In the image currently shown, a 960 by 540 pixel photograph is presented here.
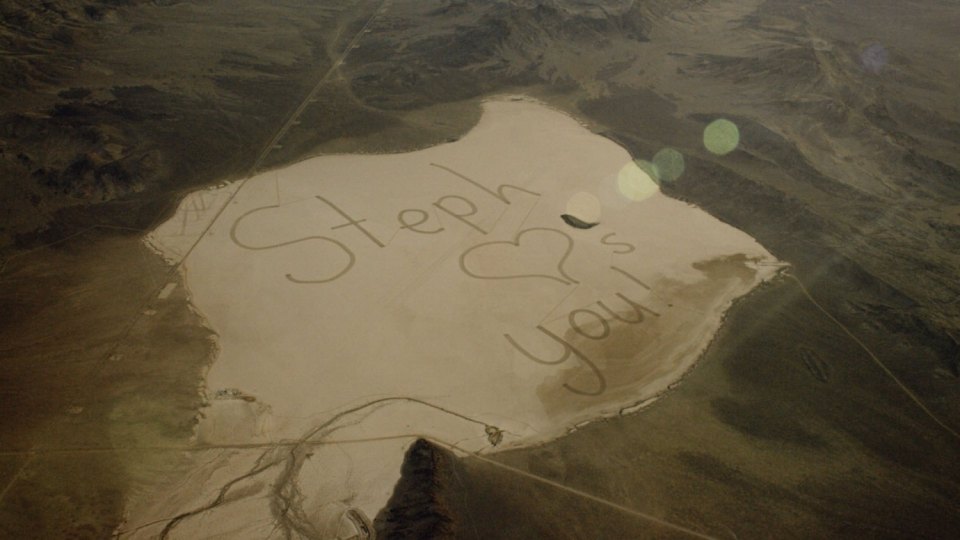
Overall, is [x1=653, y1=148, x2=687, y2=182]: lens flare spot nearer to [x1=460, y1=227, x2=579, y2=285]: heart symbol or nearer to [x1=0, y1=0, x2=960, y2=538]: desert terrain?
[x1=0, y1=0, x2=960, y2=538]: desert terrain

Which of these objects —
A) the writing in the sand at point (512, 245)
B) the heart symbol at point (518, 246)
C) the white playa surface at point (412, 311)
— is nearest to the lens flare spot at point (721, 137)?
the white playa surface at point (412, 311)

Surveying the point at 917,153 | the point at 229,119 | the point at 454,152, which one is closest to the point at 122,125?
the point at 229,119

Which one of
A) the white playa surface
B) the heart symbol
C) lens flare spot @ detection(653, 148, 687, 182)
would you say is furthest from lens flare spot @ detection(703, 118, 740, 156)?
the heart symbol

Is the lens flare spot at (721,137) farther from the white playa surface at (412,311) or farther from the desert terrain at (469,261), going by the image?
the white playa surface at (412,311)

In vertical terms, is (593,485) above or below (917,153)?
below

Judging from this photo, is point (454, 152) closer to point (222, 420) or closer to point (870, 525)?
point (222, 420)
